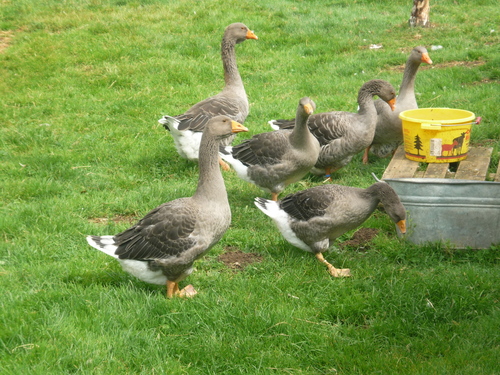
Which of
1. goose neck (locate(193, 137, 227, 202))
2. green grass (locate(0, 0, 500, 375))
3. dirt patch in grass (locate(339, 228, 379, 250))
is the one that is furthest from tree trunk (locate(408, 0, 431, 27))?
goose neck (locate(193, 137, 227, 202))

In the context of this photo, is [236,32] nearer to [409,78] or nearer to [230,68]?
[230,68]

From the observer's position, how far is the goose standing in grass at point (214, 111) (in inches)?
296

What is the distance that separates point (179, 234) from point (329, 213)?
55.3 inches

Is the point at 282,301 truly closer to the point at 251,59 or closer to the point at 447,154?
the point at 447,154

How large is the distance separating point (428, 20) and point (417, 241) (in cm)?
928

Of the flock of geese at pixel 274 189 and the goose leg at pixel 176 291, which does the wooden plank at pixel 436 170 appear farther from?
the goose leg at pixel 176 291

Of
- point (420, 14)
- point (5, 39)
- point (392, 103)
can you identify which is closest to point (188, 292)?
point (392, 103)

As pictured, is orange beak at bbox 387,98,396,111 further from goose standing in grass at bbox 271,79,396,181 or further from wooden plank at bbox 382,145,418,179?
wooden plank at bbox 382,145,418,179

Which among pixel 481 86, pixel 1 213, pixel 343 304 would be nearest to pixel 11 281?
pixel 1 213

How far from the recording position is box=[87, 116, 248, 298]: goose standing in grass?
476cm

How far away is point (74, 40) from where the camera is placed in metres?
12.9

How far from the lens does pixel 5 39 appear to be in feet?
44.2

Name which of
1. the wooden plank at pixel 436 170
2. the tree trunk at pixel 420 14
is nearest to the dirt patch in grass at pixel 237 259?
the wooden plank at pixel 436 170

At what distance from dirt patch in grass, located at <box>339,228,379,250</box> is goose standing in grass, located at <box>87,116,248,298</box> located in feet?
5.28
